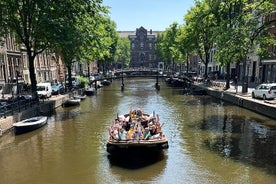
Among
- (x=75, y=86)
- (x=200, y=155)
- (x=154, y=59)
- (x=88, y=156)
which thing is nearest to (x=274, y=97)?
(x=200, y=155)

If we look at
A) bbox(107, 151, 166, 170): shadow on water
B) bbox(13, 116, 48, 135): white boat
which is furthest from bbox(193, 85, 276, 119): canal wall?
bbox(13, 116, 48, 135): white boat

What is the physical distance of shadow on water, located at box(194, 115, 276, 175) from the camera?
765 inches

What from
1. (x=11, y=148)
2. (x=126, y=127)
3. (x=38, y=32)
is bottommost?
(x=11, y=148)

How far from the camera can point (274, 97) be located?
34812 millimetres

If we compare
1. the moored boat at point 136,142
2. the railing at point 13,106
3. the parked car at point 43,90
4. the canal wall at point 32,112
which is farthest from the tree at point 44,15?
the moored boat at point 136,142

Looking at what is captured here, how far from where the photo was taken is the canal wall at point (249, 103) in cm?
3098

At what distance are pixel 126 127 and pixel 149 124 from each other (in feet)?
6.75

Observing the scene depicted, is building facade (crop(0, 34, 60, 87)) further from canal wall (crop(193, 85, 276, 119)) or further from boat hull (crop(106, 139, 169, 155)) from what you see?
canal wall (crop(193, 85, 276, 119))

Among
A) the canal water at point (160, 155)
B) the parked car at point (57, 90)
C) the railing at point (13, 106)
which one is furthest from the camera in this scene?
the parked car at point (57, 90)

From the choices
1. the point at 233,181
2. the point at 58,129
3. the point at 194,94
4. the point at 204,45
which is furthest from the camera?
the point at 204,45

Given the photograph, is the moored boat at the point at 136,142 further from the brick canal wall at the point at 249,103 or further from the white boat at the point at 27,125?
the brick canal wall at the point at 249,103

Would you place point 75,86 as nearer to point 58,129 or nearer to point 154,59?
point 58,129

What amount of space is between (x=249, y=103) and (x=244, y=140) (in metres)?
13.2

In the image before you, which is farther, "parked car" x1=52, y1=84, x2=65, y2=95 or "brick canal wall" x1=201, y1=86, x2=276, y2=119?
"parked car" x1=52, y1=84, x2=65, y2=95
